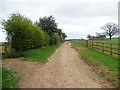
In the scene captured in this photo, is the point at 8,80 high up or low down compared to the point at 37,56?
down

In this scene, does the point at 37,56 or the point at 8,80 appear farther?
the point at 37,56

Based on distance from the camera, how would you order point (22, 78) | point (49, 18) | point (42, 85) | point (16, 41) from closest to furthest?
point (42, 85)
point (22, 78)
point (16, 41)
point (49, 18)

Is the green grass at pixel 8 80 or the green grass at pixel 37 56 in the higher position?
the green grass at pixel 37 56

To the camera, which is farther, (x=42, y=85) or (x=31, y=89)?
(x=42, y=85)

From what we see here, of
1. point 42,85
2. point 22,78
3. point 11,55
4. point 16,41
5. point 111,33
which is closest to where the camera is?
point 42,85

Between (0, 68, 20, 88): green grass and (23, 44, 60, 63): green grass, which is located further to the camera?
(23, 44, 60, 63): green grass

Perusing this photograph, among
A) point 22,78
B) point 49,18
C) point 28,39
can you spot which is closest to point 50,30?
point 49,18

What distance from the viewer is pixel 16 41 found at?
74.5ft

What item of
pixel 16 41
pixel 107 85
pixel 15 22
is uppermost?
pixel 15 22

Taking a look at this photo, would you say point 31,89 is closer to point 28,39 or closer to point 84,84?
point 84,84

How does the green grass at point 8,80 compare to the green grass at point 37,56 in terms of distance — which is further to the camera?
the green grass at point 37,56

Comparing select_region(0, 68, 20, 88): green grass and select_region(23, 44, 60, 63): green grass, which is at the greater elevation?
select_region(23, 44, 60, 63): green grass

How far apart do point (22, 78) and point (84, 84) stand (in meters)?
2.92

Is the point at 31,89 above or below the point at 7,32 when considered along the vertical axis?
below
